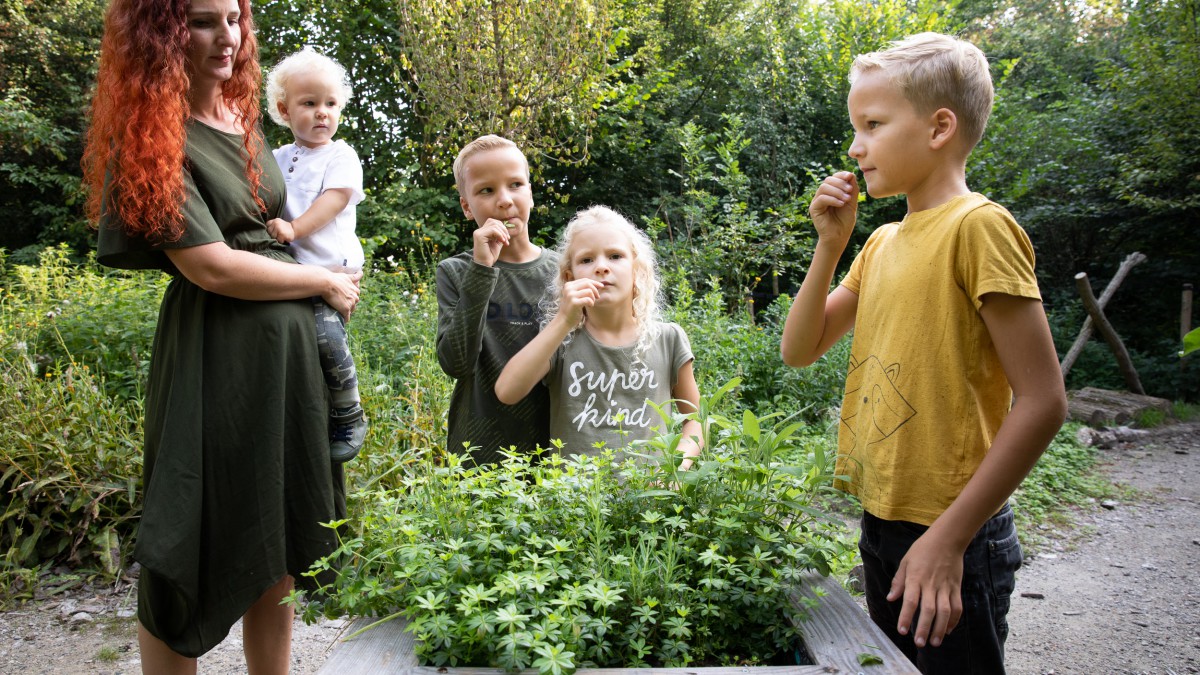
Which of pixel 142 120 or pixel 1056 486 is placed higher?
pixel 142 120

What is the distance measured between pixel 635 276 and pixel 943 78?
3.48ft

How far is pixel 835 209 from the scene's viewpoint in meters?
1.57

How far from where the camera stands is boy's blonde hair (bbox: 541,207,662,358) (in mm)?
2191

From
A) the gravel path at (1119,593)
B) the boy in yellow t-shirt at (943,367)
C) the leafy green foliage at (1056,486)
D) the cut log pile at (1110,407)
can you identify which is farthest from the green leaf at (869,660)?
the cut log pile at (1110,407)

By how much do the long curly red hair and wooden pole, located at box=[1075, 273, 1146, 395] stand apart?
888 cm

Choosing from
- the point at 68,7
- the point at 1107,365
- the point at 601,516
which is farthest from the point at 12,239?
the point at 1107,365

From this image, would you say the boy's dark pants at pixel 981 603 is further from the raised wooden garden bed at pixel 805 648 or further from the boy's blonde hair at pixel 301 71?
the boy's blonde hair at pixel 301 71

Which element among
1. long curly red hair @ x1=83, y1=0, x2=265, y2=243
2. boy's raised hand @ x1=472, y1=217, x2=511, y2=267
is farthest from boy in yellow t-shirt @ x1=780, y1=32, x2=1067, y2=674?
long curly red hair @ x1=83, y1=0, x2=265, y2=243

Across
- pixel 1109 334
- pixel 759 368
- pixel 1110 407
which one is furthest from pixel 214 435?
pixel 1109 334

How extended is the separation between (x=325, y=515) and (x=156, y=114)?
1.04 m

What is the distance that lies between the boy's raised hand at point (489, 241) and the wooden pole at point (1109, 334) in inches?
323

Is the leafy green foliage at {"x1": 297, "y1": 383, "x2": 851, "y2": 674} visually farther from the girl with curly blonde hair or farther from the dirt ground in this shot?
the dirt ground

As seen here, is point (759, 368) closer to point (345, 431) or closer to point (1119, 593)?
point (1119, 593)

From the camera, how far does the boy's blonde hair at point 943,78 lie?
1.38m
